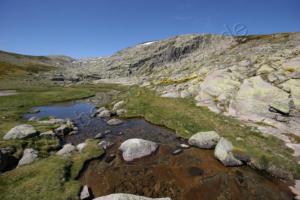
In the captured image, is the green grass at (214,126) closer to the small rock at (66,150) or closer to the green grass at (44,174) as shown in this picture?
the green grass at (44,174)

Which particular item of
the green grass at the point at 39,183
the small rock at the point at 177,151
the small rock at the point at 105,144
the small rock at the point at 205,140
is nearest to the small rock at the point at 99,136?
the small rock at the point at 105,144

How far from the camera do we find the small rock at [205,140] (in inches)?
930

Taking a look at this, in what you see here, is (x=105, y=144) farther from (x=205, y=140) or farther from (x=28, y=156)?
(x=205, y=140)

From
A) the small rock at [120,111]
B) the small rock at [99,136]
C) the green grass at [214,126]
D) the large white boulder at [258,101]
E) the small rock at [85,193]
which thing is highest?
the large white boulder at [258,101]

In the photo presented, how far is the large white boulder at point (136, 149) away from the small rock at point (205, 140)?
5100mm

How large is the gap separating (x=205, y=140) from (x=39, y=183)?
1801 centimetres

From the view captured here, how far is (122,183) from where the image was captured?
56.5 ft

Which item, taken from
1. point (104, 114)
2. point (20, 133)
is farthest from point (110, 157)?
point (104, 114)

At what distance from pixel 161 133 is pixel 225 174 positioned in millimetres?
12097

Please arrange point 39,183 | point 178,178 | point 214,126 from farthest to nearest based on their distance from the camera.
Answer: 1. point 214,126
2. point 178,178
3. point 39,183

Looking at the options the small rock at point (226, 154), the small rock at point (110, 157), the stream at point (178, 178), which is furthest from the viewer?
the small rock at point (110, 157)

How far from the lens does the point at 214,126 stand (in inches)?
1104

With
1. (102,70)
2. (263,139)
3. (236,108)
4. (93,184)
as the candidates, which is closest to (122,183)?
(93,184)

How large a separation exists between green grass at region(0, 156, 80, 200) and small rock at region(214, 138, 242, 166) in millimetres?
14403
